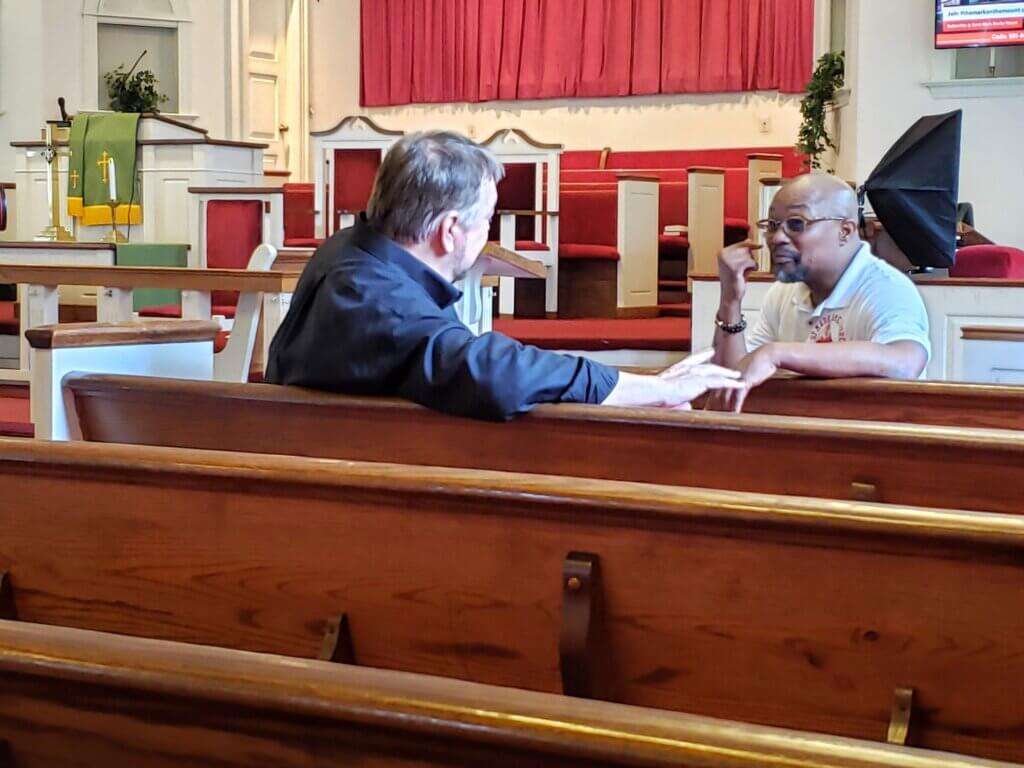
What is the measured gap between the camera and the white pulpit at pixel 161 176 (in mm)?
7629

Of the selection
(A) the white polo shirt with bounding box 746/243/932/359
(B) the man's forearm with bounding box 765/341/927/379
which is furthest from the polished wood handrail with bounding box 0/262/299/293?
(B) the man's forearm with bounding box 765/341/927/379

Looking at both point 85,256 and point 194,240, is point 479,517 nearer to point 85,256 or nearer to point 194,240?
point 85,256

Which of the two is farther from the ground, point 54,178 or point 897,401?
point 54,178

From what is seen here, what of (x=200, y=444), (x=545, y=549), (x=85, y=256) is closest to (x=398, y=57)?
(x=85, y=256)

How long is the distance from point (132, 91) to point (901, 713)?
9684mm

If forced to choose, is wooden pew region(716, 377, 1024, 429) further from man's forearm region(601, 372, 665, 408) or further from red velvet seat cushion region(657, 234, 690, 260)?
red velvet seat cushion region(657, 234, 690, 260)

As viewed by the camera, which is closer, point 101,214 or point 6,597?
point 6,597

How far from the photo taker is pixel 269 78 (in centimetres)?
1161

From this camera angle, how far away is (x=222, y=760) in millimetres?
1026

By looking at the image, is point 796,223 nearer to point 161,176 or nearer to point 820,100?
point 161,176

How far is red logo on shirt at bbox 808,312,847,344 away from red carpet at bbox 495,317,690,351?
10.2 ft

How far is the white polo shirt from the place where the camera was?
115 inches

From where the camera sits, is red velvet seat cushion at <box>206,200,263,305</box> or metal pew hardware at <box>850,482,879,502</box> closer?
metal pew hardware at <box>850,482,879,502</box>

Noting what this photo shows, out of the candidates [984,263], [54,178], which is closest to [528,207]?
[54,178]
